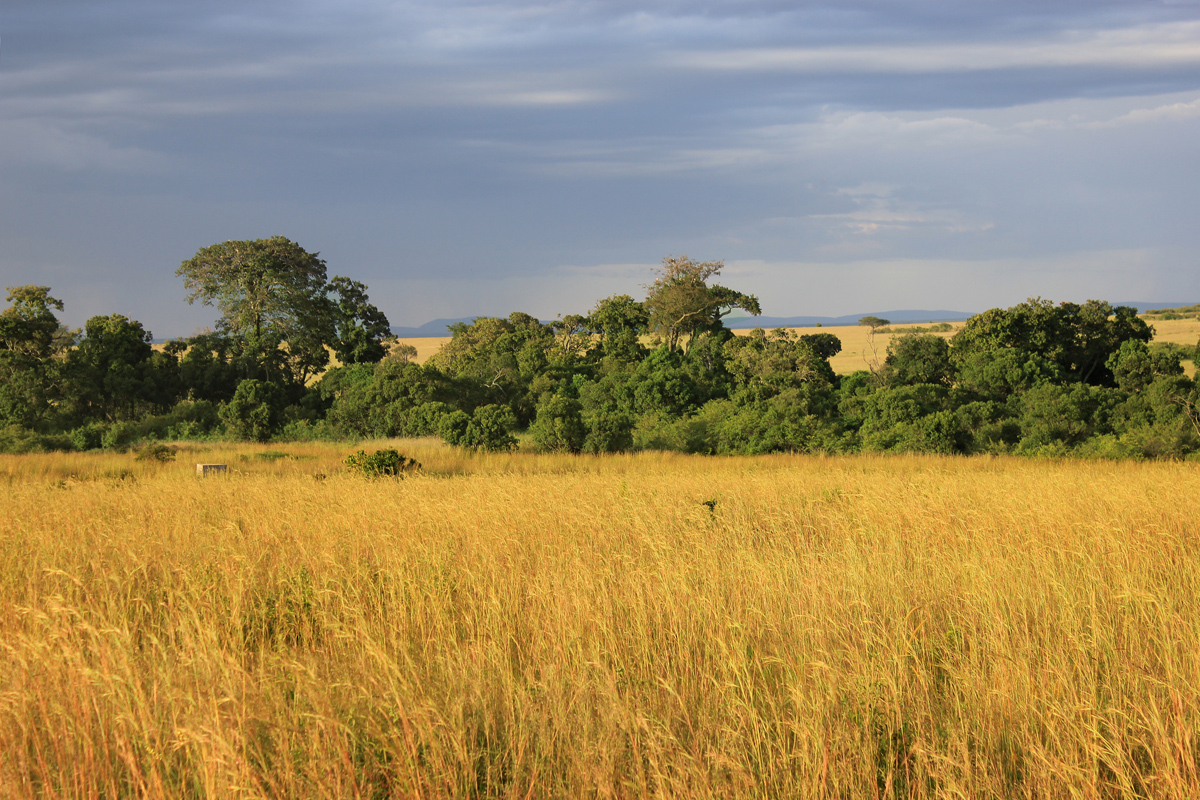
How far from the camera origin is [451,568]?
A: 620 centimetres

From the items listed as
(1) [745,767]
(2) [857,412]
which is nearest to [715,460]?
(2) [857,412]

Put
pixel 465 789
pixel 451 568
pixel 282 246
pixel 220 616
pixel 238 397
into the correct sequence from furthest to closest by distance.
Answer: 1. pixel 282 246
2. pixel 238 397
3. pixel 451 568
4. pixel 220 616
5. pixel 465 789

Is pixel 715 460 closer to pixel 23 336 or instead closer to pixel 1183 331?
pixel 23 336

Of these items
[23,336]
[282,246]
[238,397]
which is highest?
[282,246]

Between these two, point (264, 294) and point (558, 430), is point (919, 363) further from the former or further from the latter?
point (264, 294)

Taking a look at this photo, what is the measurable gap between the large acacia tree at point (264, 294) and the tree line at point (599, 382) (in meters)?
0.07

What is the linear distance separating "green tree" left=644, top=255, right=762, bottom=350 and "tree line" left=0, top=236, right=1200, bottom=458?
0.10 meters

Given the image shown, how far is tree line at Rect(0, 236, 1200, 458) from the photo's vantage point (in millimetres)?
22953

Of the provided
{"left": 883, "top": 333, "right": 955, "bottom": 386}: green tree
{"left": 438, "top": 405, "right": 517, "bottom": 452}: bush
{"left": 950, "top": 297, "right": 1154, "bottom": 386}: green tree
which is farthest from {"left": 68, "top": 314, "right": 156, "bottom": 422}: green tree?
{"left": 950, "top": 297, "right": 1154, "bottom": 386}: green tree

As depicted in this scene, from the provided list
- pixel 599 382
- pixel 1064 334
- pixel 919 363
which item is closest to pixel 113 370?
pixel 599 382

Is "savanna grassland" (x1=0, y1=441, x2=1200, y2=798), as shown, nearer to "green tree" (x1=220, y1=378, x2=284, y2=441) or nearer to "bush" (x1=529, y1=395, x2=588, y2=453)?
"bush" (x1=529, y1=395, x2=588, y2=453)

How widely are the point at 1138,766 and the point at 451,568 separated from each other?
453 centimetres

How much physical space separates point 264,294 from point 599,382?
16005mm

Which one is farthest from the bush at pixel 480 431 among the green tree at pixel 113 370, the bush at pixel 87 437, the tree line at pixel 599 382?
the green tree at pixel 113 370
